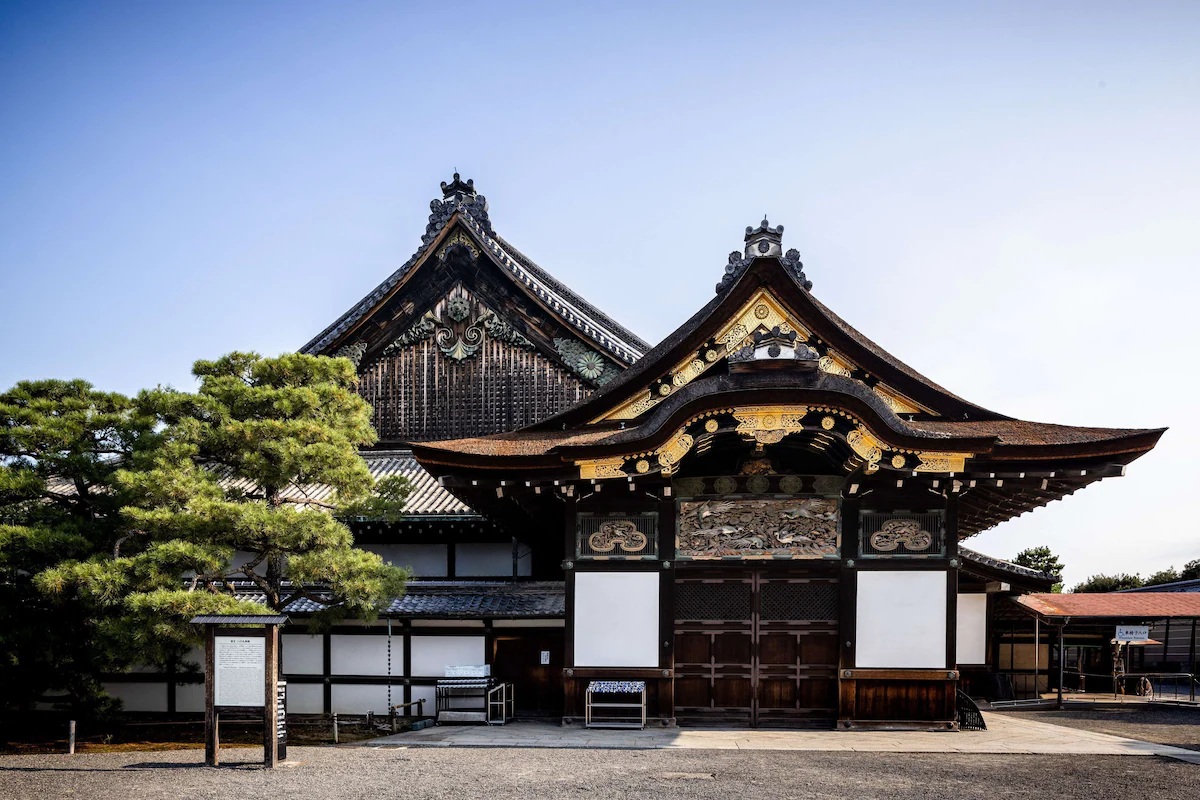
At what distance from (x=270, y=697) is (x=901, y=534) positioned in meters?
9.14

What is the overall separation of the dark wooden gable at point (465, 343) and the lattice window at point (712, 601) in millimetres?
7508

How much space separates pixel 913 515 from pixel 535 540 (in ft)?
25.5

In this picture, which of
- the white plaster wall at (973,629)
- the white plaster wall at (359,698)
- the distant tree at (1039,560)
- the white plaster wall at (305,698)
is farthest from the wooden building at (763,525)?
the distant tree at (1039,560)

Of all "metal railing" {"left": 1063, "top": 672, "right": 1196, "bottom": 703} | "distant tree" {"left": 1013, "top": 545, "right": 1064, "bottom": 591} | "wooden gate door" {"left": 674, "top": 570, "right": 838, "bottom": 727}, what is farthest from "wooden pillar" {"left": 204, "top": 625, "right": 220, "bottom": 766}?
"distant tree" {"left": 1013, "top": 545, "right": 1064, "bottom": 591}

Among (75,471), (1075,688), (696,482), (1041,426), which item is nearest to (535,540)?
(696,482)

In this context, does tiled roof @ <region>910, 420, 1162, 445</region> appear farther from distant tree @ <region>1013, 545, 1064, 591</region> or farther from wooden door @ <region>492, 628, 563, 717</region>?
distant tree @ <region>1013, 545, 1064, 591</region>

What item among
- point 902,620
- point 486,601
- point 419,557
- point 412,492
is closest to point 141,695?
point 419,557

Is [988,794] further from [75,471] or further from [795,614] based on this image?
[75,471]

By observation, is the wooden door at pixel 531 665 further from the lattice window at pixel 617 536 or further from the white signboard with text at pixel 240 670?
the white signboard with text at pixel 240 670

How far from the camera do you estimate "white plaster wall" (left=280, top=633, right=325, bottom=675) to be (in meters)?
17.8

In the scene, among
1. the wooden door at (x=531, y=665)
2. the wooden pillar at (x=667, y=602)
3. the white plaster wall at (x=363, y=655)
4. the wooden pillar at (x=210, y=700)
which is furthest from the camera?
the white plaster wall at (x=363, y=655)

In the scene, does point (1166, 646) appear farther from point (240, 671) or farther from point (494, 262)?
point (240, 671)

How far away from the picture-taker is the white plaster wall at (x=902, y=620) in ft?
43.8

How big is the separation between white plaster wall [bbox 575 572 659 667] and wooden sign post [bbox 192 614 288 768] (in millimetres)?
4538
